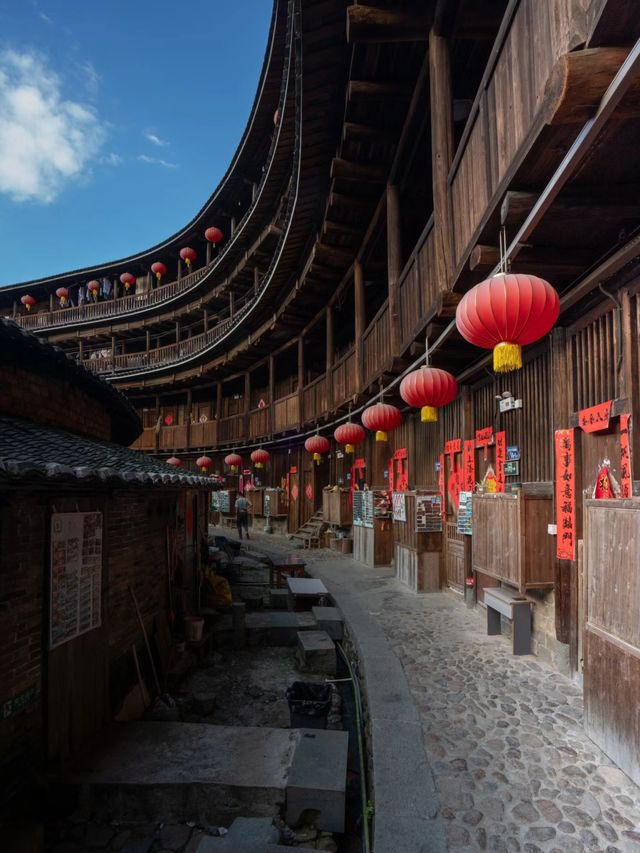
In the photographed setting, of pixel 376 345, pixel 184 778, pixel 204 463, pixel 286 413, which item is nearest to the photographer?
pixel 184 778

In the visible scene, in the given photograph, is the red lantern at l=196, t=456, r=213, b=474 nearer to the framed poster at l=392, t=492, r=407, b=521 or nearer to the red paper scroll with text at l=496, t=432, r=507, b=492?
the framed poster at l=392, t=492, r=407, b=521

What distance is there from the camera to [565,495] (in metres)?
5.84

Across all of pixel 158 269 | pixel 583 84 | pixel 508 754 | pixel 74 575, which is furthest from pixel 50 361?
pixel 158 269

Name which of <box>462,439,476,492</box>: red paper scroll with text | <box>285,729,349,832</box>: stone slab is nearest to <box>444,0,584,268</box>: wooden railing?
<box>462,439,476,492</box>: red paper scroll with text

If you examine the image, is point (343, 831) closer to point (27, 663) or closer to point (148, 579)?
point (27, 663)

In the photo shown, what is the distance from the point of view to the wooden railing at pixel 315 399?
15.5 metres

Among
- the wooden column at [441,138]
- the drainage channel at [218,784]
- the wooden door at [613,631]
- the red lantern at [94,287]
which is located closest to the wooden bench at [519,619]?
the wooden door at [613,631]

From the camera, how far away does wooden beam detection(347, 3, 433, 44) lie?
20.0 ft

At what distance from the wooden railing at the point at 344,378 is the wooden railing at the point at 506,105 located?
6.79m

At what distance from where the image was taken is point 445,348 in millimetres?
7750

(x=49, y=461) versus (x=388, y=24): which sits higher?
(x=388, y=24)

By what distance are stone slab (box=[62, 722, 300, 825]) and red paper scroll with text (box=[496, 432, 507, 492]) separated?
14.6 ft

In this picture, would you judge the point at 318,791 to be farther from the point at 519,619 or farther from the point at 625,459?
the point at 625,459

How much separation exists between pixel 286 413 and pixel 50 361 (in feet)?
40.6
